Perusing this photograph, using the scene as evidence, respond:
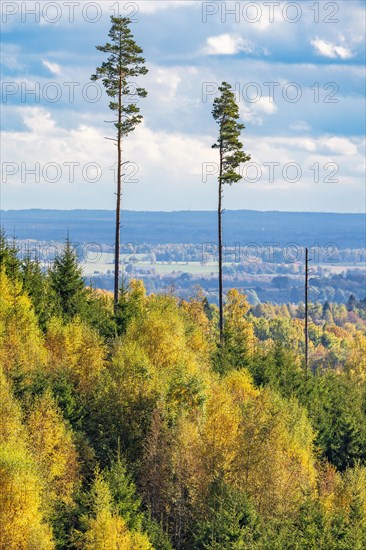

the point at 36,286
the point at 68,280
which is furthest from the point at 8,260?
the point at 68,280

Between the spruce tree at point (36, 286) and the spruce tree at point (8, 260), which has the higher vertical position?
the spruce tree at point (8, 260)

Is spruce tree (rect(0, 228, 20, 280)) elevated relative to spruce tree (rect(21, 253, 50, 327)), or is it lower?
elevated

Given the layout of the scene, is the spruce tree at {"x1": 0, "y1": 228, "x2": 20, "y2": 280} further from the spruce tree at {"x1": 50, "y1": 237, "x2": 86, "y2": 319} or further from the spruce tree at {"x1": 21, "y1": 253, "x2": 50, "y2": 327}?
the spruce tree at {"x1": 50, "y1": 237, "x2": 86, "y2": 319}

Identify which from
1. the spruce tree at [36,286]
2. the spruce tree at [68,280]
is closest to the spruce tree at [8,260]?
the spruce tree at [36,286]

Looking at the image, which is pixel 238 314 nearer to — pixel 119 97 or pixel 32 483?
pixel 119 97

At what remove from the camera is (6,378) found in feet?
184

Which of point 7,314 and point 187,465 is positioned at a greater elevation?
point 7,314

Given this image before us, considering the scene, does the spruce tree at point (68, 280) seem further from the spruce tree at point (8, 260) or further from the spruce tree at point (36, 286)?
the spruce tree at point (8, 260)

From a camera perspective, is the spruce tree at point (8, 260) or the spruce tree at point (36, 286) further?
the spruce tree at point (8, 260)

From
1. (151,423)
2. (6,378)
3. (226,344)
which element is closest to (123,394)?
(151,423)

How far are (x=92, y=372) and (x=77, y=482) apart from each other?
10.5 meters

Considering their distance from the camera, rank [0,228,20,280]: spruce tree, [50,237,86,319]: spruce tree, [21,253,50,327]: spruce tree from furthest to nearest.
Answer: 1. [50,237,86,319]: spruce tree
2. [0,228,20,280]: spruce tree
3. [21,253,50,327]: spruce tree

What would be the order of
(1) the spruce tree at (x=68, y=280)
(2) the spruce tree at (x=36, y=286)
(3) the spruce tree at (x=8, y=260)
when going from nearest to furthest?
(2) the spruce tree at (x=36, y=286) < (3) the spruce tree at (x=8, y=260) < (1) the spruce tree at (x=68, y=280)

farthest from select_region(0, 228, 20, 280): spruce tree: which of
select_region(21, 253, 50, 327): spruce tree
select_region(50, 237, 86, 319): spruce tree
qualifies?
select_region(50, 237, 86, 319): spruce tree
